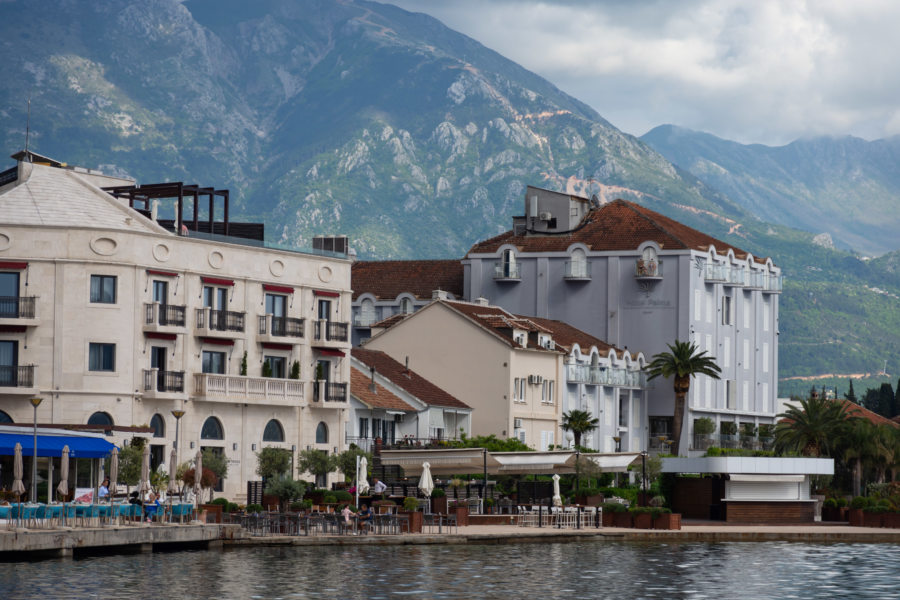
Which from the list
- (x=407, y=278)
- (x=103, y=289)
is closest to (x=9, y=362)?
(x=103, y=289)

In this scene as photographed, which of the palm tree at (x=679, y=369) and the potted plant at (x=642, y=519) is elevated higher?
the palm tree at (x=679, y=369)

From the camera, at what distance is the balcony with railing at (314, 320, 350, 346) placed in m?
88.7

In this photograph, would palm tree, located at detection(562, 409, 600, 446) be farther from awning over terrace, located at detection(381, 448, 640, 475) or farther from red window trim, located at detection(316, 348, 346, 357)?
awning over terrace, located at detection(381, 448, 640, 475)

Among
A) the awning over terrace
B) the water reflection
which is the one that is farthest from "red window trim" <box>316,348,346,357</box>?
the water reflection

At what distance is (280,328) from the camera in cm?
8638

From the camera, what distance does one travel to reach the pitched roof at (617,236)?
126000 mm

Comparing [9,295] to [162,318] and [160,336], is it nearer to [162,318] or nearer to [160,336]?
[162,318]

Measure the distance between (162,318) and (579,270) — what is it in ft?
175

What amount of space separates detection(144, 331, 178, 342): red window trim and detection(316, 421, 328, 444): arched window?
1177 cm

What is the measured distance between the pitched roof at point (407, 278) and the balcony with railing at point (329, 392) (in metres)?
41.7

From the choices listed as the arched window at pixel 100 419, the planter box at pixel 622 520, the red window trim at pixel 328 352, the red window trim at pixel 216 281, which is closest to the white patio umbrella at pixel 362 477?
the arched window at pixel 100 419

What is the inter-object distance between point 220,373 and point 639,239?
2001 inches

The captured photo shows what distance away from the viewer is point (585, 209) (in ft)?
444

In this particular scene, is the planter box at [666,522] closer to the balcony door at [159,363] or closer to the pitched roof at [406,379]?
the pitched roof at [406,379]
